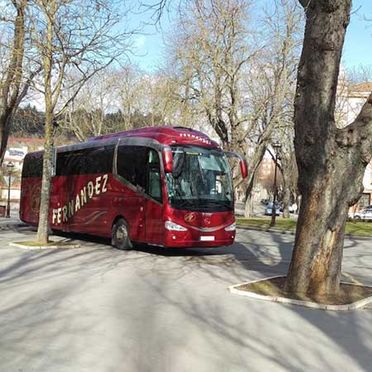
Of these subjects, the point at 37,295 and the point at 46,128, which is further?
the point at 46,128

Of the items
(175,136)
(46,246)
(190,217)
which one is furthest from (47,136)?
(190,217)

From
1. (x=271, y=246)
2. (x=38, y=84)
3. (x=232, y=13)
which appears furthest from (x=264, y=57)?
(x=38, y=84)

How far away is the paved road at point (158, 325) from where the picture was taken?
6176 mm

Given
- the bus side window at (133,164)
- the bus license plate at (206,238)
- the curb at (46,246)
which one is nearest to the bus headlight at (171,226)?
the bus license plate at (206,238)

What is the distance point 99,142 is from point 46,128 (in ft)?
8.44

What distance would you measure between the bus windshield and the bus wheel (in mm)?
2430

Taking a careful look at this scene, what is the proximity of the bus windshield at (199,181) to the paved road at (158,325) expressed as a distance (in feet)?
9.54

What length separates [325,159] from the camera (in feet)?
32.1

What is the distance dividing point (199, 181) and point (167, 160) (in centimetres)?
114

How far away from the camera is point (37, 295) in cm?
962

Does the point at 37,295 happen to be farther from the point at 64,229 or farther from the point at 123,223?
the point at 64,229

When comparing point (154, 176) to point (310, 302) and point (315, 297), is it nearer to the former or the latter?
point (315, 297)

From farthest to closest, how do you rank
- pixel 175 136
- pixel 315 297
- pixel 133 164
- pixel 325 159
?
pixel 133 164 < pixel 175 136 < pixel 325 159 < pixel 315 297

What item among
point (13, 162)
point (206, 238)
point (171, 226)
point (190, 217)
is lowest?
point (206, 238)
